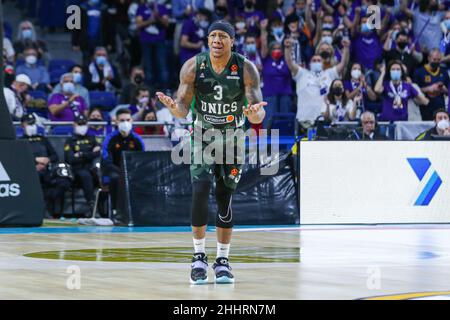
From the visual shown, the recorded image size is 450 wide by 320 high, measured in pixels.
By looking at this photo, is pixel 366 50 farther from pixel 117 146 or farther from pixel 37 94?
pixel 117 146

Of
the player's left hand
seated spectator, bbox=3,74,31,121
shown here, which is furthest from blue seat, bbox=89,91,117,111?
the player's left hand

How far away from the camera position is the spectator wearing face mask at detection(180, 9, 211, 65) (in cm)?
2622

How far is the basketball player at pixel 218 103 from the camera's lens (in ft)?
34.9

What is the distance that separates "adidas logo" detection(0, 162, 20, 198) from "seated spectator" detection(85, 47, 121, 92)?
7.34m

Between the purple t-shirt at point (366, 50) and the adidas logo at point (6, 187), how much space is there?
1091 cm

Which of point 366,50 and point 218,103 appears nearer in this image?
point 218,103

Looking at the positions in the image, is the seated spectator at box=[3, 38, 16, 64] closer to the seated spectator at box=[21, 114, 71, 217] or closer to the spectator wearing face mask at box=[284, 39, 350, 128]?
the seated spectator at box=[21, 114, 71, 217]

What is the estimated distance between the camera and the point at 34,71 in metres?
24.7

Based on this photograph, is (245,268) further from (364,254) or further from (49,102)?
(49,102)

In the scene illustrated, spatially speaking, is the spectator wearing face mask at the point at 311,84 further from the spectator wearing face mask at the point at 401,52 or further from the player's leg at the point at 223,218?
the player's leg at the point at 223,218

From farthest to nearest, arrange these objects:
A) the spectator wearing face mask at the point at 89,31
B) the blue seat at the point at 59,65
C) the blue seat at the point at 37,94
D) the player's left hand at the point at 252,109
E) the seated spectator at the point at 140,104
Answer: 1. the spectator wearing face mask at the point at 89,31
2. the blue seat at the point at 59,65
3. the blue seat at the point at 37,94
4. the seated spectator at the point at 140,104
5. the player's left hand at the point at 252,109

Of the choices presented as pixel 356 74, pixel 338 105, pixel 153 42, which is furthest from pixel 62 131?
pixel 356 74

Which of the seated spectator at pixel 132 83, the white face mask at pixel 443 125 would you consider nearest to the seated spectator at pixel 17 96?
the seated spectator at pixel 132 83

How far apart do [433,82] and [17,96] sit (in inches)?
376
